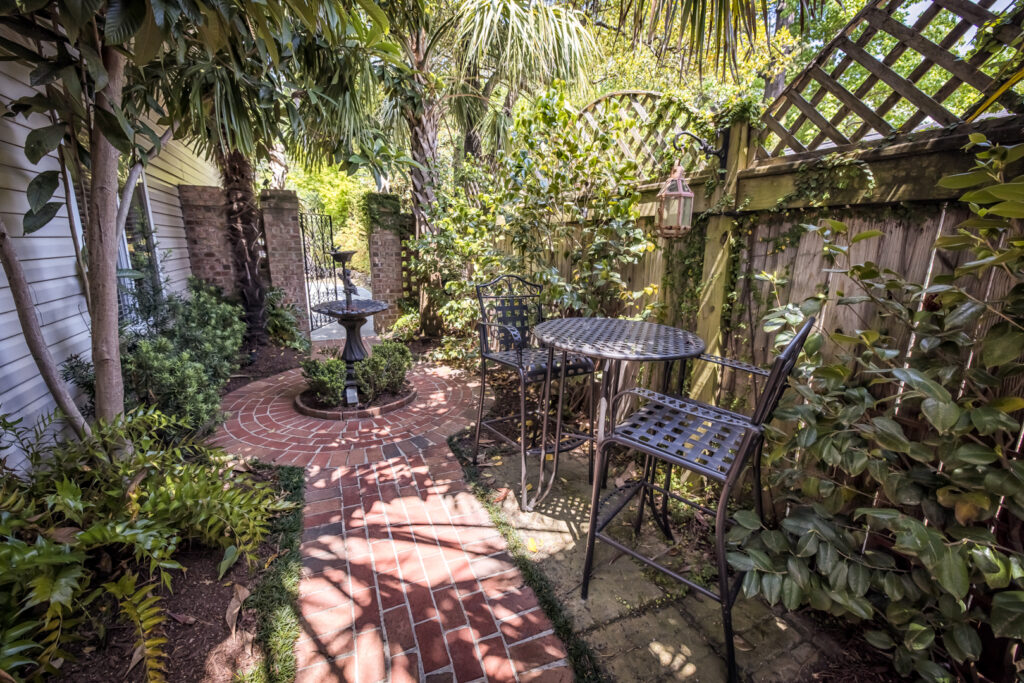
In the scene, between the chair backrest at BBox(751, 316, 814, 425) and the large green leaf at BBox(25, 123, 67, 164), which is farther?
the large green leaf at BBox(25, 123, 67, 164)

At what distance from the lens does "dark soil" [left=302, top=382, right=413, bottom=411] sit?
12.2 ft

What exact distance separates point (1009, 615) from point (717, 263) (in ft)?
5.43

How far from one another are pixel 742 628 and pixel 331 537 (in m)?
1.93

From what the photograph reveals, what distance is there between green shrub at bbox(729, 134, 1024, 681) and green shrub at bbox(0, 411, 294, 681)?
7.03 ft

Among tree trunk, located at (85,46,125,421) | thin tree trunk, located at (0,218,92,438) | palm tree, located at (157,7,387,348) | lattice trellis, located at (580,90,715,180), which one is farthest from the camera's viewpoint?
palm tree, located at (157,7,387,348)

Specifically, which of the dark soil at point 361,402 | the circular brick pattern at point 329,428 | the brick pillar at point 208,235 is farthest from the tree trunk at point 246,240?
the dark soil at point 361,402

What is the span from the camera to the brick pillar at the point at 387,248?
618 centimetres

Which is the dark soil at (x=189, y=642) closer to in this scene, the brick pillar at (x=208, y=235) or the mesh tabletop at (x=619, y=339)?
the mesh tabletop at (x=619, y=339)

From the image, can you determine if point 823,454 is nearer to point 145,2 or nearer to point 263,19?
point 263,19

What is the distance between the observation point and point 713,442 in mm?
1702

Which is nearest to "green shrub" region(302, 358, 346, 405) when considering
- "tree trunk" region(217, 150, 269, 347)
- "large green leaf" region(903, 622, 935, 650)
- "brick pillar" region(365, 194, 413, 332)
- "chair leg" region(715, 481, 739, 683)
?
"tree trunk" region(217, 150, 269, 347)

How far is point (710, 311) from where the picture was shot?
91.8 inches

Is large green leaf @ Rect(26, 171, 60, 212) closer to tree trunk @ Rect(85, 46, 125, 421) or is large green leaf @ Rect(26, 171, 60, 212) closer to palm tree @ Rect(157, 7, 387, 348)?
tree trunk @ Rect(85, 46, 125, 421)

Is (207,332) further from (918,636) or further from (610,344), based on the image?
(918,636)
